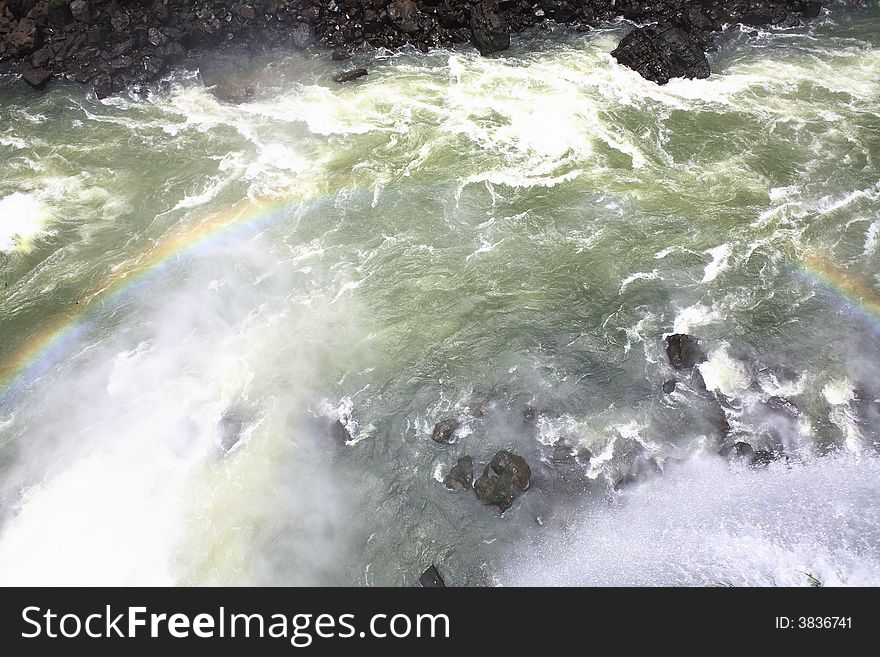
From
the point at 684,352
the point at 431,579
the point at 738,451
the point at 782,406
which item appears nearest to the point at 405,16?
the point at 684,352

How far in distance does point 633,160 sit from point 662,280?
587cm

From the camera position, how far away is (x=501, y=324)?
64.1 feet

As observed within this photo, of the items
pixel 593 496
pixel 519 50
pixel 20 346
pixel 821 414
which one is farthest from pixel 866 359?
pixel 20 346

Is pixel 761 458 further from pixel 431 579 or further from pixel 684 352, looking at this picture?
pixel 431 579

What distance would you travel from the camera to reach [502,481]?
52.0ft

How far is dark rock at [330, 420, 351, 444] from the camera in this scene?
17.2 meters

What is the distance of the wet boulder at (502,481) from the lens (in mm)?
15789

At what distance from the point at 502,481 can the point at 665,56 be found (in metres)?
20.8

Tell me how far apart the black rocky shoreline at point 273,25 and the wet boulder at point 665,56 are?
341 mm

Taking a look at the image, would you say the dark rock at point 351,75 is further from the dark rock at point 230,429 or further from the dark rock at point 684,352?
the dark rock at point 684,352

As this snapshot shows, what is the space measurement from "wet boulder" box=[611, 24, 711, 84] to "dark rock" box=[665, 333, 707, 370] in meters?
13.9

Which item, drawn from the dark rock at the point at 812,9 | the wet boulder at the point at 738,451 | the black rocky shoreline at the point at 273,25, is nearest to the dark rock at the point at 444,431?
the wet boulder at the point at 738,451
